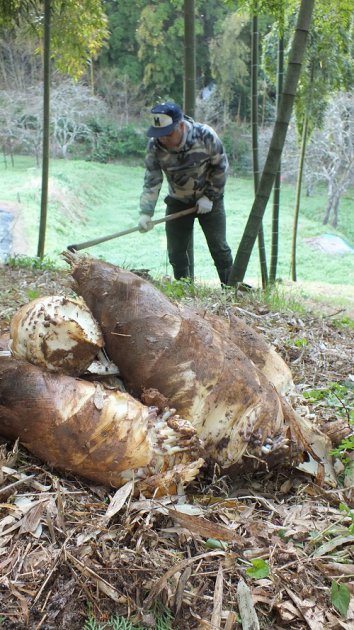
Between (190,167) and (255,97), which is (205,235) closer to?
(190,167)

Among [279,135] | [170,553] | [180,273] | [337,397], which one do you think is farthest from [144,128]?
[170,553]

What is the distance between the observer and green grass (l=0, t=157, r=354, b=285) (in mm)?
17242

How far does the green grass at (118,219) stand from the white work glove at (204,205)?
876 centimetres

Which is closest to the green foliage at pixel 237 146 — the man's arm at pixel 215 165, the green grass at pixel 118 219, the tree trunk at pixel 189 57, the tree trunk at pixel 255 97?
the green grass at pixel 118 219

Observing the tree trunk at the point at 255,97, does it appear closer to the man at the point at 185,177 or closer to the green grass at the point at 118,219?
the man at the point at 185,177

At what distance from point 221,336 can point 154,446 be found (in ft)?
1.81

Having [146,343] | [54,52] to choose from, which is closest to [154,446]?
[146,343]

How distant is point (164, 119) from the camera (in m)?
5.06

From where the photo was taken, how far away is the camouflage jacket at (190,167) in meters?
5.45

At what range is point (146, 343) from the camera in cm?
210

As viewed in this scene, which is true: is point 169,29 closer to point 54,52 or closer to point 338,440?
point 54,52

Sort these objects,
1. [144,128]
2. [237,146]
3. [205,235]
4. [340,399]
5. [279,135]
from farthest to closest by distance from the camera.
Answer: [237,146] → [144,128] → [205,235] → [279,135] → [340,399]

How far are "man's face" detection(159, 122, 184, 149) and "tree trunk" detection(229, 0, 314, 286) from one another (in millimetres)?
812

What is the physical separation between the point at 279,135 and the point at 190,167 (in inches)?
36.7
